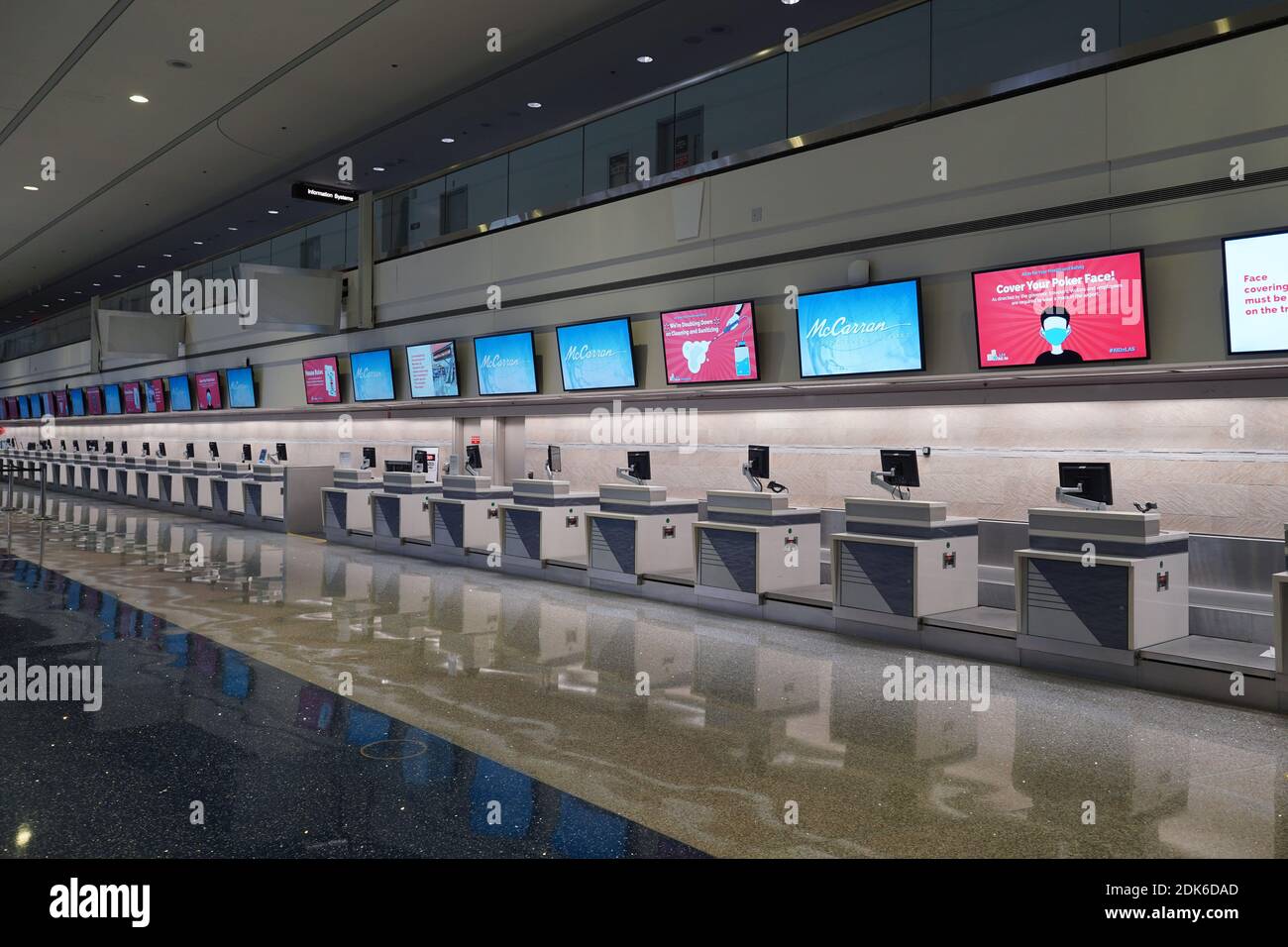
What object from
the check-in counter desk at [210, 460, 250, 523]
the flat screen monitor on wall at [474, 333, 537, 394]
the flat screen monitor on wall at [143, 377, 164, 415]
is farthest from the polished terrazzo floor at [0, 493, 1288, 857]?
the flat screen monitor on wall at [143, 377, 164, 415]

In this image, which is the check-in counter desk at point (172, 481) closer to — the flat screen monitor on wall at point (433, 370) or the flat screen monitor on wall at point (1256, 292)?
the flat screen monitor on wall at point (433, 370)

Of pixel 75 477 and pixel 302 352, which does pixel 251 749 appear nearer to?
pixel 302 352

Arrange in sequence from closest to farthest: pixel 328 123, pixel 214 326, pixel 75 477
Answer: pixel 328 123
pixel 214 326
pixel 75 477

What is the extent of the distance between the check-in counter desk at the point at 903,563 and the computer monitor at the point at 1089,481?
82cm

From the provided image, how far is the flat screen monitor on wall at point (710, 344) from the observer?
7.85 m

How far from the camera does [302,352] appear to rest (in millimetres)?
14586

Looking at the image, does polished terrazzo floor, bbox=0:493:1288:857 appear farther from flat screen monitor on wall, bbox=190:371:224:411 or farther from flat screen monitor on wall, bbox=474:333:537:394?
flat screen monitor on wall, bbox=190:371:224:411

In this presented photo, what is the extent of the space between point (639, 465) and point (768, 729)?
4773mm

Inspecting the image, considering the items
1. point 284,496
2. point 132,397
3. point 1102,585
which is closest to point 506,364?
point 284,496

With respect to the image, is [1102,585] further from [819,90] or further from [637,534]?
[819,90]

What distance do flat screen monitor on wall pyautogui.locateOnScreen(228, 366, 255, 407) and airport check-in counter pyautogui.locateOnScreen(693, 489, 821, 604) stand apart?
35.9ft
